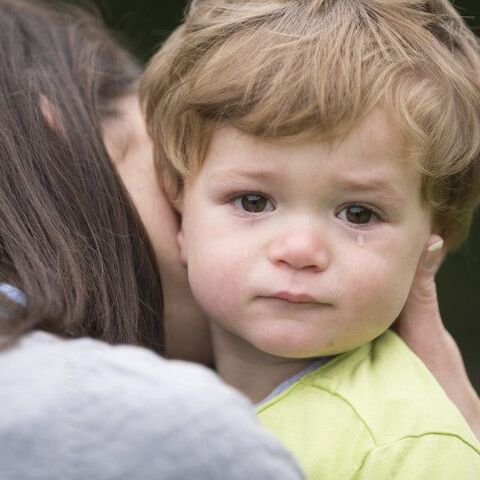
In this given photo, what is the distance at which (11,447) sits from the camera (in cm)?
117

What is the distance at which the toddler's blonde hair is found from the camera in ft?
5.21

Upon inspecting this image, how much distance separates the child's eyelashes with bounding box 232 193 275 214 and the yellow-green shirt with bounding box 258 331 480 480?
27 cm

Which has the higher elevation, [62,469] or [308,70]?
[308,70]

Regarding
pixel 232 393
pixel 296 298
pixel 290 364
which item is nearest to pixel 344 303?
pixel 296 298

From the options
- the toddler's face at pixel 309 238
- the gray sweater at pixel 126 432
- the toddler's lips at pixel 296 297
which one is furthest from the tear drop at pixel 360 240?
the gray sweater at pixel 126 432

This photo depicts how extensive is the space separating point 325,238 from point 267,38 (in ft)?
1.03

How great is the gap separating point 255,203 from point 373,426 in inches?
14.3

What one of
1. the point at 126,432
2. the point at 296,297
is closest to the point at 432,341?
the point at 296,297

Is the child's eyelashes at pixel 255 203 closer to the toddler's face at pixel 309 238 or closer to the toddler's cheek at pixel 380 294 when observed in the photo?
the toddler's face at pixel 309 238

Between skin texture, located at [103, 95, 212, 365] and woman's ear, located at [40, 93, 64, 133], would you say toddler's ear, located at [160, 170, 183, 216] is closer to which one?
skin texture, located at [103, 95, 212, 365]

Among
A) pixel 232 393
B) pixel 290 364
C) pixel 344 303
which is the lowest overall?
pixel 290 364

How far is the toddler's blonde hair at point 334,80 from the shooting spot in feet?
5.21

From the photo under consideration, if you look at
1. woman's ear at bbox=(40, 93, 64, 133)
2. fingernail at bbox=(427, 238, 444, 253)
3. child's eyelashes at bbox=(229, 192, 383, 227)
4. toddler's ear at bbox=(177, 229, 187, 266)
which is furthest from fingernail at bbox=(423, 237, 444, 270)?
woman's ear at bbox=(40, 93, 64, 133)

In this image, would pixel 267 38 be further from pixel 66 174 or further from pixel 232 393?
pixel 232 393
